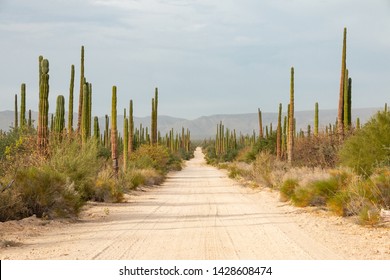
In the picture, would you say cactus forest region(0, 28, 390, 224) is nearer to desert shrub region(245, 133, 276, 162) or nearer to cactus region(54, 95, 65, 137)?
cactus region(54, 95, 65, 137)

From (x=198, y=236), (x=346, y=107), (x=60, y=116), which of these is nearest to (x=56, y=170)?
(x=198, y=236)

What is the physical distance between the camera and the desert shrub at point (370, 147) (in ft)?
71.3

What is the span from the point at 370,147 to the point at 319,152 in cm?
1168

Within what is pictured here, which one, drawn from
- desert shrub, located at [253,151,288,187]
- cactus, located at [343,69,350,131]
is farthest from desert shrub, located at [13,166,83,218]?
cactus, located at [343,69,350,131]

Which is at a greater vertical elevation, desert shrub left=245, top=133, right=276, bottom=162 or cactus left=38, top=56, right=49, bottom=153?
cactus left=38, top=56, right=49, bottom=153

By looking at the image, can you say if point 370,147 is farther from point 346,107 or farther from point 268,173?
point 346,107

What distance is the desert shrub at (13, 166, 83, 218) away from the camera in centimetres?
1697

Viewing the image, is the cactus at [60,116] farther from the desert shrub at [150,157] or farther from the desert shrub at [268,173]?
the desert shrub at [150,157]

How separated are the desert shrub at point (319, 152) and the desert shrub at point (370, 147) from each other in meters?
7.61

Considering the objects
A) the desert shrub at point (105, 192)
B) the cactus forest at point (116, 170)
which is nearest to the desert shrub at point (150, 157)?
the cactus forest at point (116, 170)

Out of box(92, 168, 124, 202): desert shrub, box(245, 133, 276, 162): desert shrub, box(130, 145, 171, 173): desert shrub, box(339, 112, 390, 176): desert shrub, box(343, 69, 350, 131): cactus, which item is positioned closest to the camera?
box(339, 112, 390, 176): desert shrub

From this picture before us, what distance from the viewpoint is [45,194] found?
679 inches

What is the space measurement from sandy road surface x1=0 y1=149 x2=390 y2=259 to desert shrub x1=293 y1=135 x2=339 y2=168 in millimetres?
11782

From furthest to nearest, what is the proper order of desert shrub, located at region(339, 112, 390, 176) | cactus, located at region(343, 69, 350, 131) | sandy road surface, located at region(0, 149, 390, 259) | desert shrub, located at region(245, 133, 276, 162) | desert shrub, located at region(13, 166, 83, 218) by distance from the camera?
desert shrub, located at region(245, 133, 276, 162)
cactus, located at region(343, 69, 350, 131)
desert shrub, located at region(339, 112, 390, 176)
desert shrub, located at region(13, 166, 83, 218)
sandy road surface, located at region(0, 149, 390, 259)
